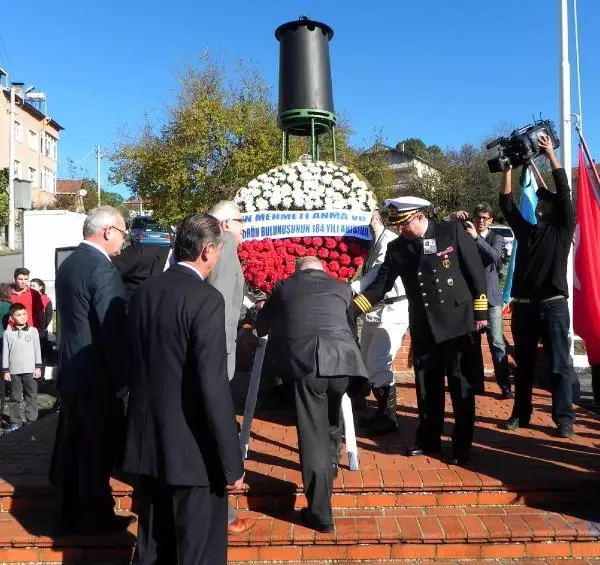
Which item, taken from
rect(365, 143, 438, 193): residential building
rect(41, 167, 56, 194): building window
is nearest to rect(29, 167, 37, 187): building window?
rect(41, 167, 56, 194): building window

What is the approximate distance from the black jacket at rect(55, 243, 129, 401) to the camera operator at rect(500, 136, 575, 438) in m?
3.07

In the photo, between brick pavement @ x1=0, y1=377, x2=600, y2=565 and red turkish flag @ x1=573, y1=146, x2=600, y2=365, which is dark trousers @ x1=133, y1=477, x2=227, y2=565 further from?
red turkish flag @ x1=573, y1=146, x2=600, y2=365

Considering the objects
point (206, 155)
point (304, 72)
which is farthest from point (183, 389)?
point (206, 155)

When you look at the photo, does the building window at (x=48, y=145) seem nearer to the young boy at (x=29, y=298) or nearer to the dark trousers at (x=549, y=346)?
the young boy at (x=29, y=298)

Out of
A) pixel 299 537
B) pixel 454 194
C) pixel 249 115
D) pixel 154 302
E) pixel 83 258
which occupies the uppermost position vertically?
pixel 249 115

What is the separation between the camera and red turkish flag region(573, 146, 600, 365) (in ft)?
14.8

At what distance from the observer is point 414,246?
181 inches

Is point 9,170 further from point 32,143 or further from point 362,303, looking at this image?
point 362,303

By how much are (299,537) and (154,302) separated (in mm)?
1741

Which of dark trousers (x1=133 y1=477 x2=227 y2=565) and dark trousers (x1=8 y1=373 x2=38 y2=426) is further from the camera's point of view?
dark trousers (x1=8 y1=373 x2=38 y2=426)

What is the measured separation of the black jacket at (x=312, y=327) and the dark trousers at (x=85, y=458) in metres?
1.04

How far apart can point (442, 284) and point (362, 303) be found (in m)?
0.60

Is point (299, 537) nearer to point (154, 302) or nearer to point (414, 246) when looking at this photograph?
point (154, 302)

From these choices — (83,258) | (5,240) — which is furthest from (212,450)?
(5,240)
